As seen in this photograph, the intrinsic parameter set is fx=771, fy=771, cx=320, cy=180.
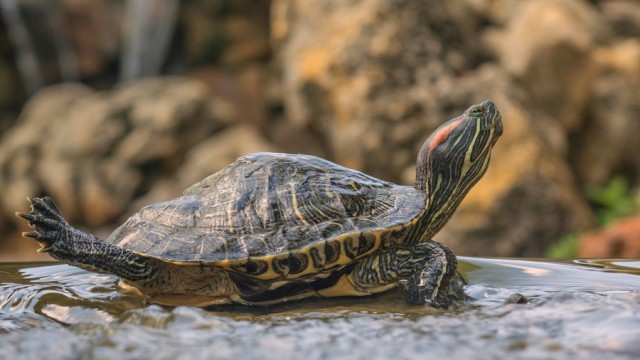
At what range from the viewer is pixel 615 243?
27.5 feet

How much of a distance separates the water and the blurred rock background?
5741 mm

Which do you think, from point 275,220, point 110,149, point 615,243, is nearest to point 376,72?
point 615,243

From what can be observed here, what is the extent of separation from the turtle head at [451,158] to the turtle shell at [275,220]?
0.30 feet

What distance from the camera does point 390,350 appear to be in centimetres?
204

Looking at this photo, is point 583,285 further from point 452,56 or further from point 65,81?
point 65,81

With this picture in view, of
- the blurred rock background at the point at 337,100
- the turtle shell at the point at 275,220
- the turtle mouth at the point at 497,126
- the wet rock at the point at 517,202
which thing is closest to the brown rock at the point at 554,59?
the blurred rock background at the point at 337,100

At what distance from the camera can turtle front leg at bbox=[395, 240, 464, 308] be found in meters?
2.71

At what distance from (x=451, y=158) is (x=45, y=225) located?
159 cm

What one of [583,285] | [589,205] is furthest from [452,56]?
[583,285]

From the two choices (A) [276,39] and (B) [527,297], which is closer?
(B) [527,297]

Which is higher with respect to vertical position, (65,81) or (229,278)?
(65,81)

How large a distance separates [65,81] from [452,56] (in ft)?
27.0

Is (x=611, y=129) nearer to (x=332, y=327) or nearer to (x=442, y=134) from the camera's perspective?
(x=442, y=134)

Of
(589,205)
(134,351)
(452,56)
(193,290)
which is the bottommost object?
(134,351)
